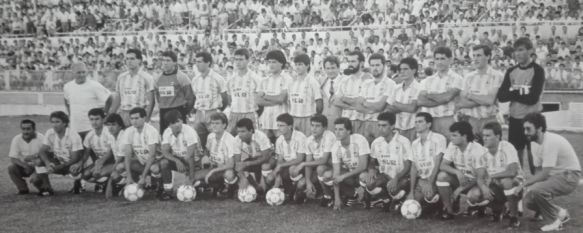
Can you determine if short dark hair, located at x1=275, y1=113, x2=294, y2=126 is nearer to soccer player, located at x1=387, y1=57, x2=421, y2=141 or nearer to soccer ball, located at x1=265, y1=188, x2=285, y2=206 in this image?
soccer ball, located at x1=265, y1=188, x2=285, y2=206

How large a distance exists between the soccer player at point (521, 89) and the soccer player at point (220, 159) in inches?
149

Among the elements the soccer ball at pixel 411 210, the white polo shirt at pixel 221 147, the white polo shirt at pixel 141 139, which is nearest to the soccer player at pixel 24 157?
the white polo shirt at pixel 141 139

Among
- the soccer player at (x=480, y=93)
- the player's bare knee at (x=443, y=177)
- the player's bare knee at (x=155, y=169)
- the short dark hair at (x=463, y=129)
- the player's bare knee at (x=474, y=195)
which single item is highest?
the soccer player at (x=480, y=93)

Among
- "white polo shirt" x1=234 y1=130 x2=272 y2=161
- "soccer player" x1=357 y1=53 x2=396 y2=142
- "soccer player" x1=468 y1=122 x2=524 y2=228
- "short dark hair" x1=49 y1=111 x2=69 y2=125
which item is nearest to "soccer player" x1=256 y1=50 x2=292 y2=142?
"white polo shirt" x1=234 y1=130 x2=272 y2=161

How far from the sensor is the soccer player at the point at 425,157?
8.05m

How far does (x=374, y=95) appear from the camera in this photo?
9.17 meters

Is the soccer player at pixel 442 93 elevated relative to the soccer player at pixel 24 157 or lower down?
elevated

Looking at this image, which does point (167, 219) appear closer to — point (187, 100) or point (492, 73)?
point (187, 100)

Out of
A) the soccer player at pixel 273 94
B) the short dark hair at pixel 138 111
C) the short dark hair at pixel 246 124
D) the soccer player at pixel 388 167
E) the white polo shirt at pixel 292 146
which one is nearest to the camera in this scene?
the soccer player at pixel 388 167

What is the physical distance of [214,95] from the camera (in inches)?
403

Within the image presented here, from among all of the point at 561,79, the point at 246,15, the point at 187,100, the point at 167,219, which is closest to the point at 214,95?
the point at 187,100

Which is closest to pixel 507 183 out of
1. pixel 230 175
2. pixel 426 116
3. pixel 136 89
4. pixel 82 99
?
pixel 426 116

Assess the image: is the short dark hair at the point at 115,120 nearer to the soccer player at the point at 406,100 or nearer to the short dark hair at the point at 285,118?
the short dark hair at the point at 285,118

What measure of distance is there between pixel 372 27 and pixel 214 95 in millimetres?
14749
